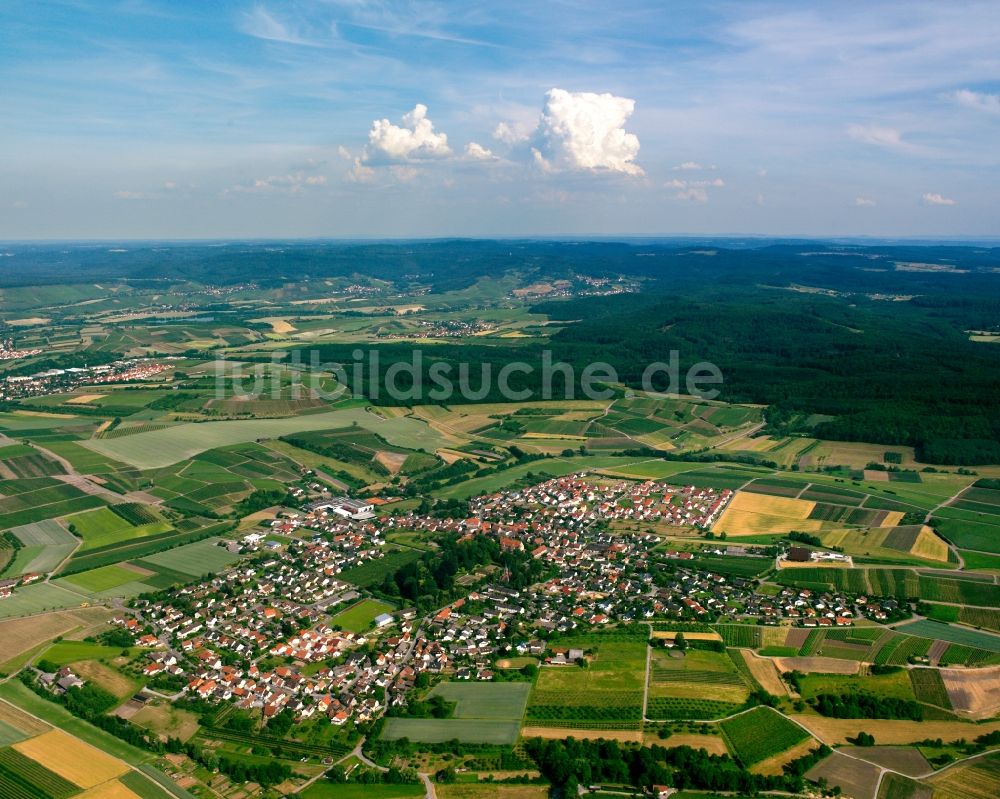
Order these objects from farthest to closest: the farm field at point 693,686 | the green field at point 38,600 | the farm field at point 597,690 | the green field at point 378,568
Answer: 1. the green field at point 378,568
2. the green field at point 38,600
3. the farm field at point 693,686
4. the farm field at point 597,690

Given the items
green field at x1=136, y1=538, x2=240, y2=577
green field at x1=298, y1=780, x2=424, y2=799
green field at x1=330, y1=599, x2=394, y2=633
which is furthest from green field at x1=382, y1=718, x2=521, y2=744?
green field at x1=136, y1=538, x2=240, y2=577

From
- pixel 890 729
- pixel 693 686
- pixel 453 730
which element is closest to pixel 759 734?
pixel 693 686

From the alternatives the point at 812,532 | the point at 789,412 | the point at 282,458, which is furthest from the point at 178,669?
the point at 789,412

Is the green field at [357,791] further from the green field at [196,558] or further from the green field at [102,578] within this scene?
the green field at [102,578]

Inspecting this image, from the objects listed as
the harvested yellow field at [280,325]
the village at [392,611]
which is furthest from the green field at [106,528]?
the harvested yellow field at [280,325]

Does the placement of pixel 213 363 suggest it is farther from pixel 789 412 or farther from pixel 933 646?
pixel 933 646

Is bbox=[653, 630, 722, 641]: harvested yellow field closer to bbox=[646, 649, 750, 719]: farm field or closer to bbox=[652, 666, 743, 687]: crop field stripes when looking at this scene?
bbox=[646, 649, 750, 719]: farm field
